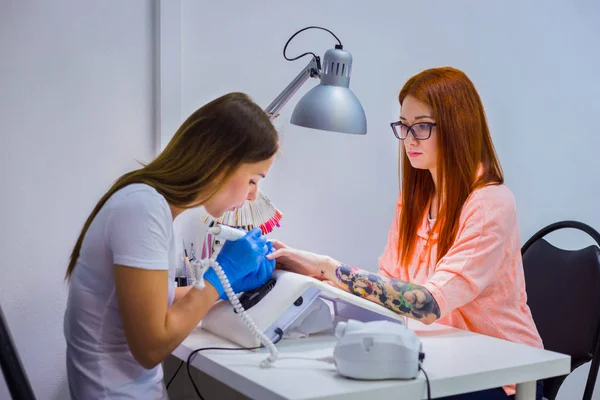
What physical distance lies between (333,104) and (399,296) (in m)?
0.49

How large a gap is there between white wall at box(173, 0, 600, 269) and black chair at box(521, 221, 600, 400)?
1.83ft

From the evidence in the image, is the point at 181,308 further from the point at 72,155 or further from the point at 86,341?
the point at 72,155

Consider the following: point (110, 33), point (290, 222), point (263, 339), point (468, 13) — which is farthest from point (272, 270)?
point (468, 13)

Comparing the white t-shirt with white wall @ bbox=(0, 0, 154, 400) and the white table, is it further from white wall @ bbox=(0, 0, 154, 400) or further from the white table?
white wall @ bbox=(0, 0, 154, 400)

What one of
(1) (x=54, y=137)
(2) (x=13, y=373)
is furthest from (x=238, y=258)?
(1) (x=54, y=137)

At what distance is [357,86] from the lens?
90.0 inches

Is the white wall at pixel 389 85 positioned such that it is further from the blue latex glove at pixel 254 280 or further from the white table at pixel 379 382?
the white table at pixel 379 382

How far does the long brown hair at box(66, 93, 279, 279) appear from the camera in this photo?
1.32m

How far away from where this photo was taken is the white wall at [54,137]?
1764mm

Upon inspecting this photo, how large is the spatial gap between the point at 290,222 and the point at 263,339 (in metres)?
0.89

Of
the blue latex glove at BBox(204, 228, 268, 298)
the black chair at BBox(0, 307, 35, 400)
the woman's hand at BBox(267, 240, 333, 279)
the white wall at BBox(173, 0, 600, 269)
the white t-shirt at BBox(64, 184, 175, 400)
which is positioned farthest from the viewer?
the white wall at BBox(173, 0, 600, 269)

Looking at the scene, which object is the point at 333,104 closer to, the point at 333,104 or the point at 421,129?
the point at 333,104

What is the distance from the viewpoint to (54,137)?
1818 mm

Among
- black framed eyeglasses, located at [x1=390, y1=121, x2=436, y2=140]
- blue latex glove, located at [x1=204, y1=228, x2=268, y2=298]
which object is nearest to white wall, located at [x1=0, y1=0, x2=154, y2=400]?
blue latex glove, located at [x1=204, y1=228, x2=268, y2=298]
